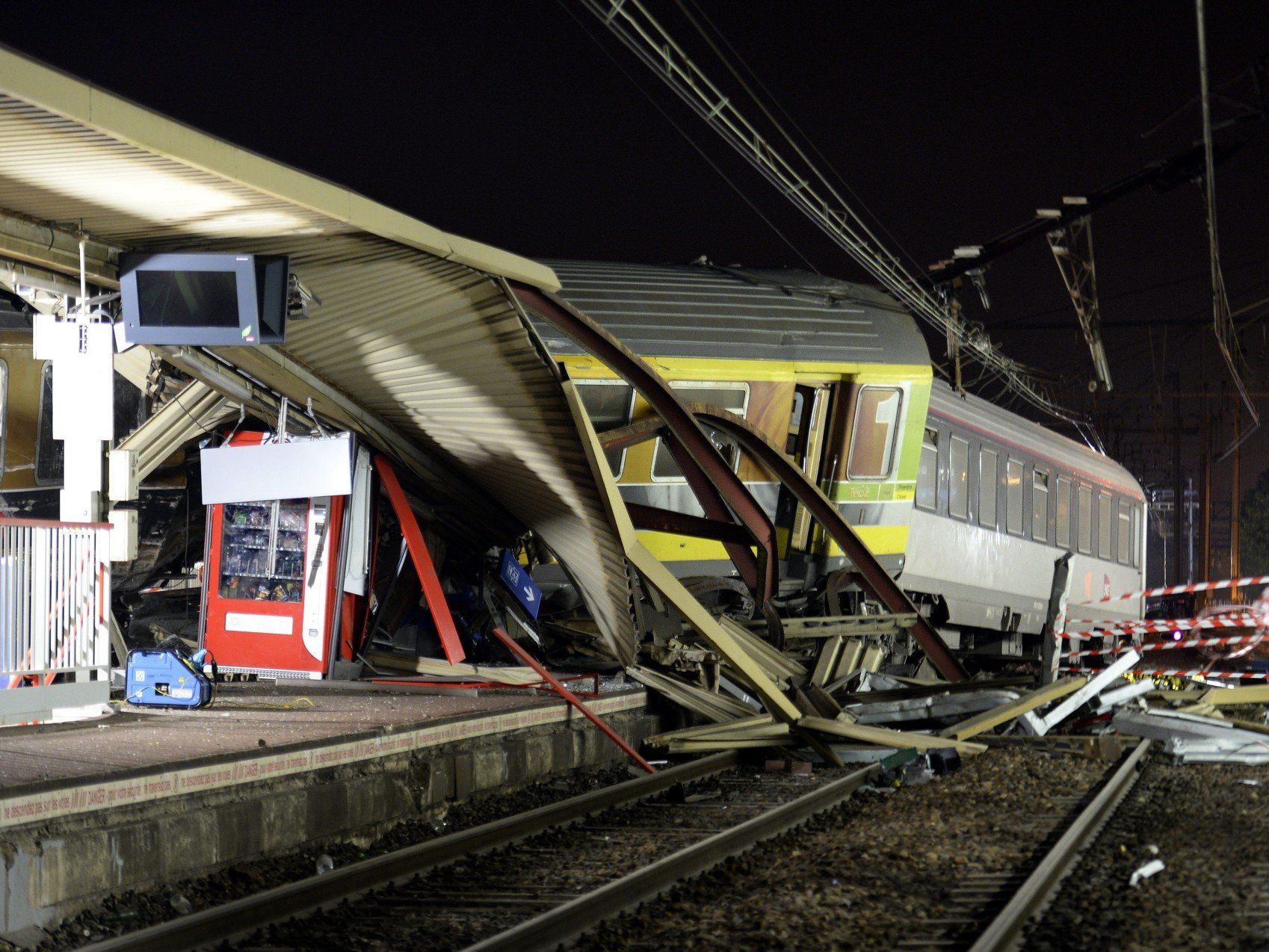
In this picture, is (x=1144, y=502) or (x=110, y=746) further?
(x=1144, y=502)

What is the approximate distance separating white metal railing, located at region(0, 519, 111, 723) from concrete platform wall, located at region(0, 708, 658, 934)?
1.87m

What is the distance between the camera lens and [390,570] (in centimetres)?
1333

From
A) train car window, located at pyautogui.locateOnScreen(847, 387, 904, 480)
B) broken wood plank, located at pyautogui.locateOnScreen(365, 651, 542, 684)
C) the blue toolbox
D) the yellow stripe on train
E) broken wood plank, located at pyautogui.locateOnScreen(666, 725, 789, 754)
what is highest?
train car window, located at pyautogui.locateOnScreen(847, 387, 904, 480)

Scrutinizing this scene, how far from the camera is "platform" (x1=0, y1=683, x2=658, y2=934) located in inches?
225

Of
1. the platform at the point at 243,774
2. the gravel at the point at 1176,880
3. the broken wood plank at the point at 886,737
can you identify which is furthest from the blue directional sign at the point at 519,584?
the gravel at the point at 1176,880

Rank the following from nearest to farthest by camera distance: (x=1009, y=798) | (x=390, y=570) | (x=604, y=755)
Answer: (x=1009, y=798)
(x=604, y=755)
(x=390, y=570)

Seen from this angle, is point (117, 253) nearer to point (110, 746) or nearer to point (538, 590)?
point (110, 746)

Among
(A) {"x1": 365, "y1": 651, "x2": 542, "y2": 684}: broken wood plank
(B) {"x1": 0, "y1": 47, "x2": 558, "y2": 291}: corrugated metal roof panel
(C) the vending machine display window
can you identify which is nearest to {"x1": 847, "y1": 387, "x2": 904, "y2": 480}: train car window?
(A) {"x1": 365, "y1": 651, "x2": 542, "y2": 684}: broken wood plank

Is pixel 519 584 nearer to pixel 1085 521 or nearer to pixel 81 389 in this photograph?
pixel 81 389

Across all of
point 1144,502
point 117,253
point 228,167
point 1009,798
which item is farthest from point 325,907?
point 1144,502

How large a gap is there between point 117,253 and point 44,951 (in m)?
4.35

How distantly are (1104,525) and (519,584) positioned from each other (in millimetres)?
13851

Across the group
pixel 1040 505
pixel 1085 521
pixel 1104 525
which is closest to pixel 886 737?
pixel 1040 505

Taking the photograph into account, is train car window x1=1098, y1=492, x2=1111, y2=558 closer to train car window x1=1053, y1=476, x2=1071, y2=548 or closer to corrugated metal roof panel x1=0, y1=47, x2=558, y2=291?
train car window x1=1053, y1=476, x2=1071, y2=548
